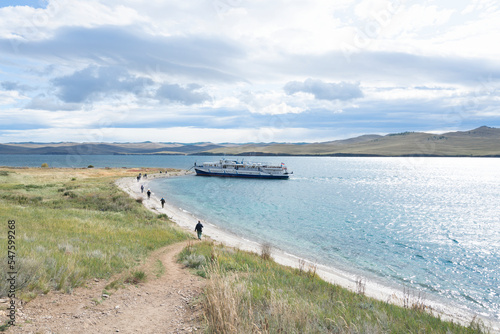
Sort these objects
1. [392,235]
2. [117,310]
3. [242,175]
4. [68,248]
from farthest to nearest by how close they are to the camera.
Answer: [242,175] < [392,235] < [68,248] < [117,310]

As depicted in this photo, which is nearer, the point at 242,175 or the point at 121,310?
the point at 121,310

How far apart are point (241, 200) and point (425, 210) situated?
32.6m

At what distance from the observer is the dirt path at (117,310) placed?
6768 mm

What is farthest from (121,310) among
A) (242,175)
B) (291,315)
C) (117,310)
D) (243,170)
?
(243,170)

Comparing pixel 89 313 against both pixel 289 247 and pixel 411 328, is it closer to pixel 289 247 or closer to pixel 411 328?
pixel 411 328

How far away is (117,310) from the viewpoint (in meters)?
7.94

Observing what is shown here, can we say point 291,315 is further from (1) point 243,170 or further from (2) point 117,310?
(1) point 243,170

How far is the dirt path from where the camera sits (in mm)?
6768

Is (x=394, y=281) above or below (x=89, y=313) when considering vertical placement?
below

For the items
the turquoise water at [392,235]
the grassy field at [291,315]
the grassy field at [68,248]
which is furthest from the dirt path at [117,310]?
the turquoise water at [392,235]

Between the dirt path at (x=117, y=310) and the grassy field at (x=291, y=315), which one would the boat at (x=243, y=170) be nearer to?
the grassy field at (x=291, y=315)

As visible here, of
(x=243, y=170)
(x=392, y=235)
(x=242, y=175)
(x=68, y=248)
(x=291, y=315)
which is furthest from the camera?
(x=243, y=170)

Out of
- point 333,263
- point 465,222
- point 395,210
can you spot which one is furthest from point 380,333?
point 395,210

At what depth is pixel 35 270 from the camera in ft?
27.9
